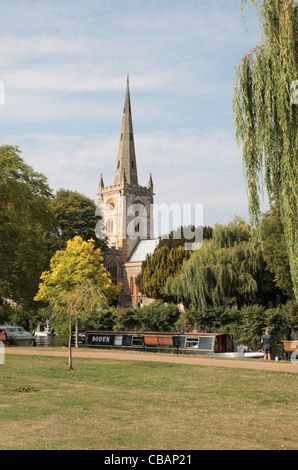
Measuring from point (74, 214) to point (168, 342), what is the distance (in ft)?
104

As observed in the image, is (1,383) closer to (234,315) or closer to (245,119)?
(245,119)

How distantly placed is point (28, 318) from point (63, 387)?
158 feet

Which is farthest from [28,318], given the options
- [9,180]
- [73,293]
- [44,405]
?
[44,405]

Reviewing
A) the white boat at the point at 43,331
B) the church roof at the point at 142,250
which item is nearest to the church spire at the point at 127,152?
the church roof at the point at 142,250

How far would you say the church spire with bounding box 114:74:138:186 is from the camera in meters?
116

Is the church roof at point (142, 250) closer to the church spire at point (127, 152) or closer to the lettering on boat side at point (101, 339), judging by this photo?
the church spire at point (127, 152)

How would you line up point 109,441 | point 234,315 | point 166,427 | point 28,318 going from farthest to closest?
point 28,318 → point 234,315 → point 166,427 → point 109,441

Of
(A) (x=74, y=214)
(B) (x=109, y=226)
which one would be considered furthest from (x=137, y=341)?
(B) (x=109, y=226)

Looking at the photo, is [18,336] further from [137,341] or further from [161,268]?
[161,268]

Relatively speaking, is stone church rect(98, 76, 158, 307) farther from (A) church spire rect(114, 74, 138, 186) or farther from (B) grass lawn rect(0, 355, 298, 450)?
(B) grass lawn rect(0, 355, 298, 450)

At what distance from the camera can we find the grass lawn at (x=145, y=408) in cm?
891

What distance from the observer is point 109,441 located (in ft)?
28.6

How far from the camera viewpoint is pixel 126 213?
11244 centimetres

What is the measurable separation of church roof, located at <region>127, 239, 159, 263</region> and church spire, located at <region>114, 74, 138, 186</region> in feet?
50.2
